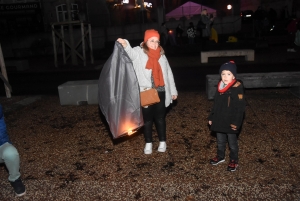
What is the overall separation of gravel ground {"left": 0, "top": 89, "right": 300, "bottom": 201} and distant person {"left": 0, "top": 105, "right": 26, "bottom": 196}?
0.62 ft

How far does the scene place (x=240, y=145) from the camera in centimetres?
514

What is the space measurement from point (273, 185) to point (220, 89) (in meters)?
1.42

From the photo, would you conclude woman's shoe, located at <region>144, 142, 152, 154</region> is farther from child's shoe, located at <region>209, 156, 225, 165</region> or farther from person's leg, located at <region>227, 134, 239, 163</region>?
person's leg, located at <region>227, 134, 239, 163</region>

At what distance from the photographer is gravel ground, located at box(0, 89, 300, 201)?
3916 mm

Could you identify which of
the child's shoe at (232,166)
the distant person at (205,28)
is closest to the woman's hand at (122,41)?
the child's shoe at (232,166)

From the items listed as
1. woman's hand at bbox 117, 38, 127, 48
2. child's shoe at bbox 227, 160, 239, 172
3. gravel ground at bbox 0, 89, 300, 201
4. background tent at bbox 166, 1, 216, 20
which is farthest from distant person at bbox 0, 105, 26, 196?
background tent at bbox 166, 1, 216, 20

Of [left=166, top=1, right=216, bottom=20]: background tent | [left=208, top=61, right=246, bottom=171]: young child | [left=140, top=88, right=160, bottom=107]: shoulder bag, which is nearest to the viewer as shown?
[left=208, top=61, right=246, bottom=171]: young child

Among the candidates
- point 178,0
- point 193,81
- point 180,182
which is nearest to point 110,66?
point 180,182

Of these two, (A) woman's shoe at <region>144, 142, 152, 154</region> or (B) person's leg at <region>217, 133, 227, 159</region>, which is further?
(A) woman's shoe at <region>144, 142, 152, 154</region>

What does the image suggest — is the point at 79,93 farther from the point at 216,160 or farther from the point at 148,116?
the point at 216,160

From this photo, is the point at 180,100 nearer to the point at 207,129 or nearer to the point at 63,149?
the point at 207,129

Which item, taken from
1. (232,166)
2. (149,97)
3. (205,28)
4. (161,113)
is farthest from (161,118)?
(205,28)

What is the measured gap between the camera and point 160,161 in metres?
4.73

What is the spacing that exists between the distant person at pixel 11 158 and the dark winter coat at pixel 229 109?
2663 millimetres
